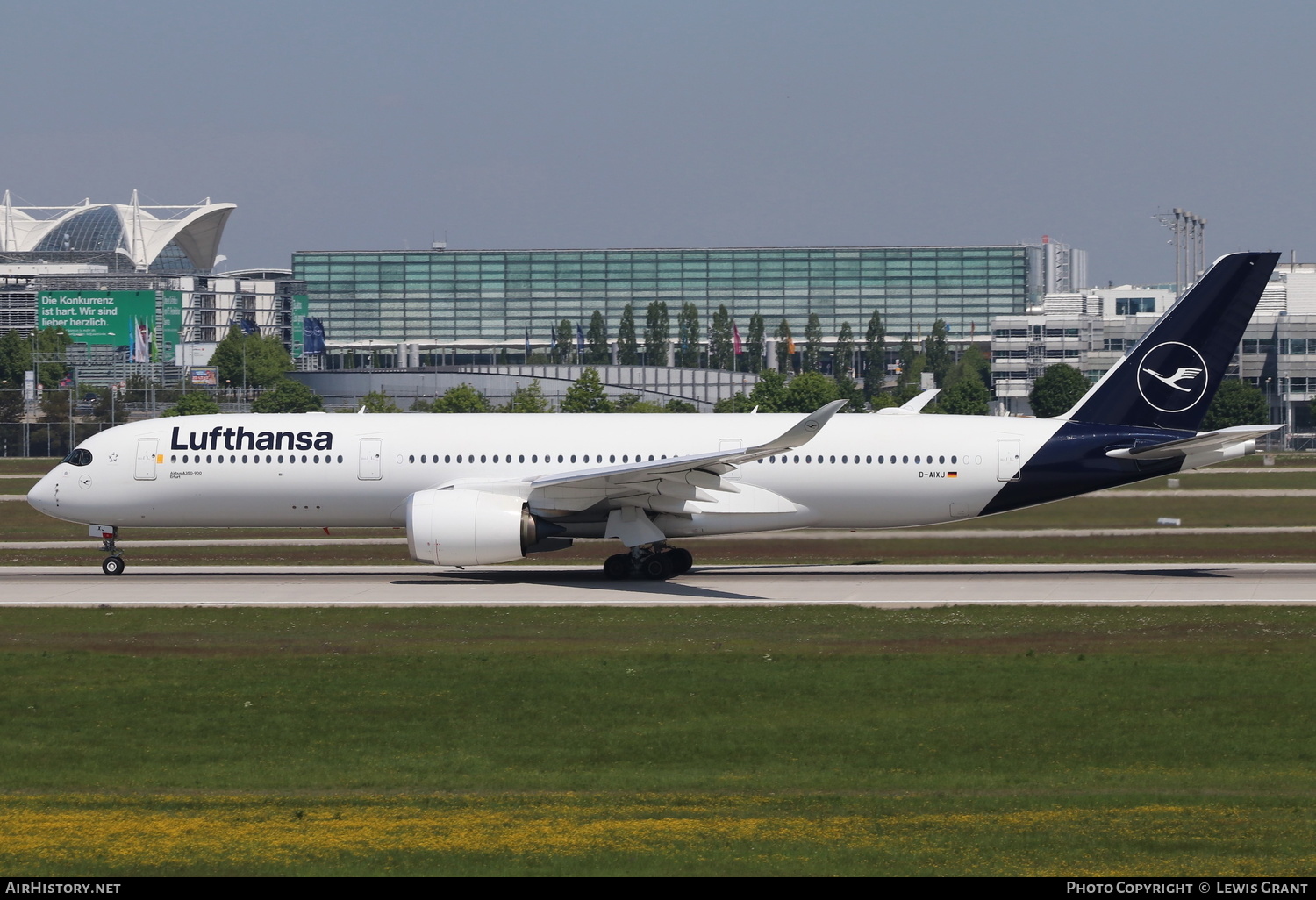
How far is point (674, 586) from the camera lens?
117 ft

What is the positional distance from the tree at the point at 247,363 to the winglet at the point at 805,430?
154 metres

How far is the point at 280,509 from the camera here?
121 feet

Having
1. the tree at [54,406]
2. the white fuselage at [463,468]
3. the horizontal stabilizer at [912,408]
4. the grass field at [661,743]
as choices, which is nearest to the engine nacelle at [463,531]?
the white fuselage at [463,468]

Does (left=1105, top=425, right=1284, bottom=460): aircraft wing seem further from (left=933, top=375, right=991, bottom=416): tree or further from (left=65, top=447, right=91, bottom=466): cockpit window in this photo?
(left=933, top=375, right=991, bottom=416): tree

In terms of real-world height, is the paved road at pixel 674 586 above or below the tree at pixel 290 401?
below

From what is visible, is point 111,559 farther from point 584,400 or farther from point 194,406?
point 194,406

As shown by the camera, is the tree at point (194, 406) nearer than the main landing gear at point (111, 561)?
No

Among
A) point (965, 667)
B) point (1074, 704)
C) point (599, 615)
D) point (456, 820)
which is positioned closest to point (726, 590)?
point (599, 615)

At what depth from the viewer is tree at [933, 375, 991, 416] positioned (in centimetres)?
14950

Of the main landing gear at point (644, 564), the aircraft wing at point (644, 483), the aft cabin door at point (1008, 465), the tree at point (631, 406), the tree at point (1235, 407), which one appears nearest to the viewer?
the aircraft wing at point (644, 483)

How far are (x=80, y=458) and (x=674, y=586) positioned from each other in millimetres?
15696

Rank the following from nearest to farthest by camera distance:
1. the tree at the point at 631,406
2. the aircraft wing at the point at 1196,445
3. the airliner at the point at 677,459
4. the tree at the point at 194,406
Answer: the aircraft wing at the point at 1196,445, the airliner at the point at 677,459, the tree at the point at 631,406, the tree at the point at 194,406

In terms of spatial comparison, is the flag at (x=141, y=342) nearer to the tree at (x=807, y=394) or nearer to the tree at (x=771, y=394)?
the tree at (x=771, y=394)

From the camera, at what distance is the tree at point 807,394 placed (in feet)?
395
